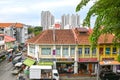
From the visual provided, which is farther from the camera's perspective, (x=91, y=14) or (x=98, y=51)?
(x=98, y=51)

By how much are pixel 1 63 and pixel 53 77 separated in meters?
21.9

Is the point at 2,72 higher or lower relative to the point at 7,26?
lower

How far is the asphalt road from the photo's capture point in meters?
46.5

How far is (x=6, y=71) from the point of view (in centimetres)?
5209

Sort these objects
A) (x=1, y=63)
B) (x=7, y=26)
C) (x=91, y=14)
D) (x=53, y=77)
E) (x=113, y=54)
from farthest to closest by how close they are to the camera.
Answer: (x=7, y=26) → (x=1, y=63) → (x=113, y=54) → (x=53, y=77) → (x=91, y=14)

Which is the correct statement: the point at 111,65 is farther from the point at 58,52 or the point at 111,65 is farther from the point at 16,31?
the point at 16,31

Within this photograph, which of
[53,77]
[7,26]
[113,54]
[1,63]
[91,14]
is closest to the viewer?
[91,14]

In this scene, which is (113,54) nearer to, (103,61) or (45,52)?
(103,61)

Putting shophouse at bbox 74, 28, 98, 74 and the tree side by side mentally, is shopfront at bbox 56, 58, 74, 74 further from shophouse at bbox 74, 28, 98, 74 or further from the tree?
the tree

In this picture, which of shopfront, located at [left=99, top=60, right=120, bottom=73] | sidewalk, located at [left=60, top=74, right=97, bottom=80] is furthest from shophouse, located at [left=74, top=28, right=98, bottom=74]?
sidewalk, located at [left=60, top=74, right=97, bottom=80]

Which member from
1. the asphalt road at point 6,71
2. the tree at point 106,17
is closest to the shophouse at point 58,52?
the asphalt road at point 6,71

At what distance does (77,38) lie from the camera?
49875mm

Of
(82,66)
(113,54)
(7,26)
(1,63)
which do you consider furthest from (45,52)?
(7,26)

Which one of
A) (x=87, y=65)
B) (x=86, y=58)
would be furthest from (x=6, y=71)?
(x=86, y=58)
